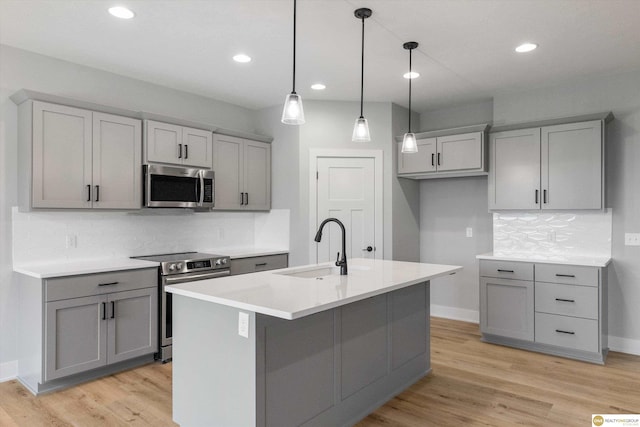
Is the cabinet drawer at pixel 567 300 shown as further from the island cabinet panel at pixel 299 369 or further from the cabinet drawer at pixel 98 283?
the cabinet drawer at pixel 98 283

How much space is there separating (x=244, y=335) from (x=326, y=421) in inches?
31.6

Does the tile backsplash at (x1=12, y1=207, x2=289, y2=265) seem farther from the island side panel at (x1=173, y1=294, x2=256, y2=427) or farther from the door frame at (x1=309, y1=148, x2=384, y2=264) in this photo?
the island side panel at (x1=173, y1=294, x2=256, y2=427)

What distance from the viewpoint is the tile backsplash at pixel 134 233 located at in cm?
344

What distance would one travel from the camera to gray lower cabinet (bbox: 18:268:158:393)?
301cm

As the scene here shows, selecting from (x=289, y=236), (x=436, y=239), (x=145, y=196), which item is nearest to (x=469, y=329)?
(x=436, y=239)

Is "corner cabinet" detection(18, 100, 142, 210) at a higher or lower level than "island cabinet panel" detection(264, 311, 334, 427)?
higher

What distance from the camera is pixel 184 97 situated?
4.49 m

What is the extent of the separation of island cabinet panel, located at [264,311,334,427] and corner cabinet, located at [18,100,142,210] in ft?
7.35

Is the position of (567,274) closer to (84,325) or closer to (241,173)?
(241,173)

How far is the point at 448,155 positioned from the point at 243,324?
11.2 feet

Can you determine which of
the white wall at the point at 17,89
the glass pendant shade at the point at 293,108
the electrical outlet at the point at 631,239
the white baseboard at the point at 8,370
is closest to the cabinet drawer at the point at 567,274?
the electrical outlet at the point at 631,239

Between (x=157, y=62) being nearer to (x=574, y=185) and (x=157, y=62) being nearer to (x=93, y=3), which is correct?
(x=93, y=3)

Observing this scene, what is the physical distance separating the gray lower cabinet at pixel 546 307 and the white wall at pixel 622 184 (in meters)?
0.29

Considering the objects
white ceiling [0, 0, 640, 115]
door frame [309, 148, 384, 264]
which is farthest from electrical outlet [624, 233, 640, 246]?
door frame [309, 148, 384, 264]
